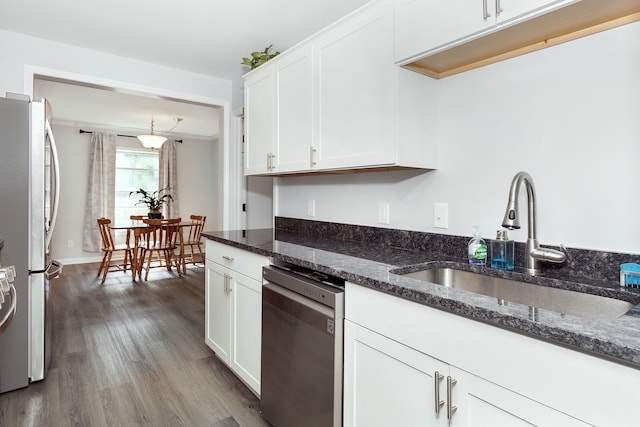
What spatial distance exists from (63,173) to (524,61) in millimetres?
6809

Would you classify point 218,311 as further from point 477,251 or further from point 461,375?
point 461,375

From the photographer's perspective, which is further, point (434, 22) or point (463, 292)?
point (434, 22)

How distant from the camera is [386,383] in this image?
1152 mm

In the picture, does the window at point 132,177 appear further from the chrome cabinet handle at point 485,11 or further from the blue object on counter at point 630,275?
the blue object on counter at point 630,275

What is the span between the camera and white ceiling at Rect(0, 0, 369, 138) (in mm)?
2279

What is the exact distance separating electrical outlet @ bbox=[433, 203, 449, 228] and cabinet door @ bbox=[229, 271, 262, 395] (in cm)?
93

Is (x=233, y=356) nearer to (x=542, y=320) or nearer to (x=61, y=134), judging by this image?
(x=542, y=320)

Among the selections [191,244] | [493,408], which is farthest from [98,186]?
[493,408]

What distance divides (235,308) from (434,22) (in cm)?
174

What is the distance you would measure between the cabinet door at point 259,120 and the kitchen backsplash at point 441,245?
1.72ft

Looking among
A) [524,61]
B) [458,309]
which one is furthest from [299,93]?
[458,309]

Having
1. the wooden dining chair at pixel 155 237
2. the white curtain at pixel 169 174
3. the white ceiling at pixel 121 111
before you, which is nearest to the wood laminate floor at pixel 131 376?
the wooden dining chair at pixel 155 237

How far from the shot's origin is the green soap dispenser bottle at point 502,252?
4.49ft

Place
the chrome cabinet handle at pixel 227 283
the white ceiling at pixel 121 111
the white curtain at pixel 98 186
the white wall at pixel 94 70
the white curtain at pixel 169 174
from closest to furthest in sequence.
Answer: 1. the chrome cabinet handle at pixel 227 283
2. the white wall at pixel 94 70
3. the white ceiling at pixel 121 111
4. the white curtain at pixel 98 186
5. the white curtain at pixel 169 174
